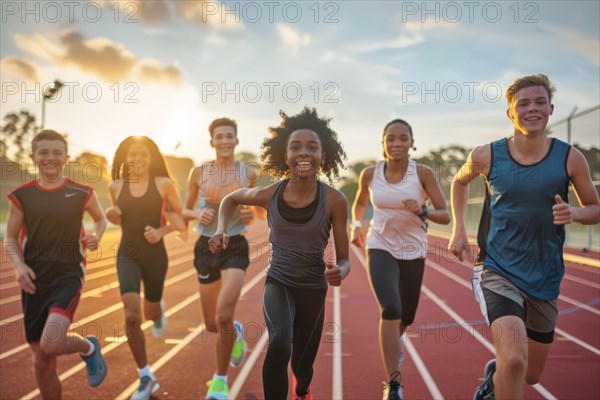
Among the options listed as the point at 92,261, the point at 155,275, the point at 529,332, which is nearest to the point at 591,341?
the point at 529,332

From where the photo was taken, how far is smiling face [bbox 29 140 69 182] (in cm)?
378

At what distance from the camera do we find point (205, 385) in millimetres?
4785

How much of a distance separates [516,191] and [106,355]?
4.72 metres

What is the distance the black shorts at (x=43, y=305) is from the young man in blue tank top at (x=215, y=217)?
1.32 metres

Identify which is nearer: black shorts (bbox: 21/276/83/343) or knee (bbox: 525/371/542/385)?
knee (bbox: 525/371/542/385)

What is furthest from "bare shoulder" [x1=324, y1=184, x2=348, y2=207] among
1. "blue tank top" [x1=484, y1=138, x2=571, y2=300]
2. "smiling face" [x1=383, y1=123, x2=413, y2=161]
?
"smiling face" [x1=383, y1=123, x2=413, y2=161]

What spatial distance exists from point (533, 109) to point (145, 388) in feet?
12.0

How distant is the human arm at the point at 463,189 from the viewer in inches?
136

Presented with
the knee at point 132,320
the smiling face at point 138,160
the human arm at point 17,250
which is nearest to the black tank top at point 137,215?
the smiling face at point 138,160

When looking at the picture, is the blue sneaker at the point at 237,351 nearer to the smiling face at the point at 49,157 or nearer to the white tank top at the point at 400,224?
the white tank top at the point at 400,224

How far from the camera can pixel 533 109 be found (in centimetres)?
326

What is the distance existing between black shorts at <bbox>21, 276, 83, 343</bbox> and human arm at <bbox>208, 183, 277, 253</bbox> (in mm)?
1190

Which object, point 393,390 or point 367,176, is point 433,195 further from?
point 393,390

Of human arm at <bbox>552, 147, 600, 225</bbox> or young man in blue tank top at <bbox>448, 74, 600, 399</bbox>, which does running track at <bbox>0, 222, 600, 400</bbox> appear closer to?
young man in blue tank top at <bbox>448, 74, 600, 399</bbox>
